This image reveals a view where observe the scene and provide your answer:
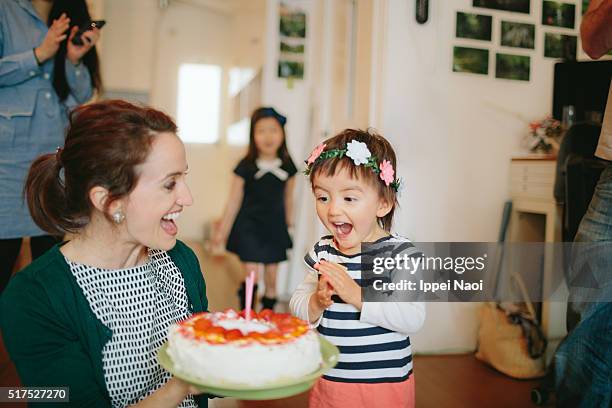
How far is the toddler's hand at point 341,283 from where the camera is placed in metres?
1.17

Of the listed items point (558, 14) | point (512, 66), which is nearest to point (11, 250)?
point (512, 66)

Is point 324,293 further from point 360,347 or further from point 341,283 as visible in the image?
point 360,347

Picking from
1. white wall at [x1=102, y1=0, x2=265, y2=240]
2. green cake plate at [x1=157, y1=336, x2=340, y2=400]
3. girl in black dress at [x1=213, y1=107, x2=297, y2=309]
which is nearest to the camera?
green cake plate at [x1=157, y1=336, x2=340, y2=400]

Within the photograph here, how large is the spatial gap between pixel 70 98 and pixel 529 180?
1.97m

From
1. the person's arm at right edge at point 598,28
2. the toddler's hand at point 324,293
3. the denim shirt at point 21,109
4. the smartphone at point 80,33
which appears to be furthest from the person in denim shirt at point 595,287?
Answer: the denim shirt at point 21,109

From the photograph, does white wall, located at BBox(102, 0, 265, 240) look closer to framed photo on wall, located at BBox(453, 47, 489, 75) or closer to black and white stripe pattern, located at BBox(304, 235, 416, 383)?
framed photo on wall, located at BBox(453, 47, 489, 75)

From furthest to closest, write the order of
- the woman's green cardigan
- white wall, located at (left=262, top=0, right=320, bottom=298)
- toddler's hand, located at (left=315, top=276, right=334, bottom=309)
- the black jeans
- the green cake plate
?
white wall, located at (left=262, top=0, right=320, bottom=298), the black jeans, toddler's hand, located at (left=315, top=276, right=334, bottom=309), the woman's green cardigan, the green cake plate

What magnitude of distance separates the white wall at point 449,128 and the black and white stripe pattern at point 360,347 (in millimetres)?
1329

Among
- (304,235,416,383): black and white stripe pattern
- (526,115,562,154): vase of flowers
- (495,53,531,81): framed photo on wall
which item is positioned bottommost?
(304,235,416,383): black and white stripe pattern

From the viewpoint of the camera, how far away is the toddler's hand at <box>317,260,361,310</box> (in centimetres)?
117

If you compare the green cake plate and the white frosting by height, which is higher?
the white frosting

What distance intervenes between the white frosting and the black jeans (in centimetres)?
121

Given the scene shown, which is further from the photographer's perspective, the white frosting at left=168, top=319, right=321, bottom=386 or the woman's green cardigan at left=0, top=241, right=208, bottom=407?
the woman's green cardigan at left=0, top=241, right=208, bottom=407

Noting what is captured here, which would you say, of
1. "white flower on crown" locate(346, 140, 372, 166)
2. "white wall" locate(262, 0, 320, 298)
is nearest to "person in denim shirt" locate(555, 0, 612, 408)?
"white flower on crown" locate(346, 140, 372, 166)
